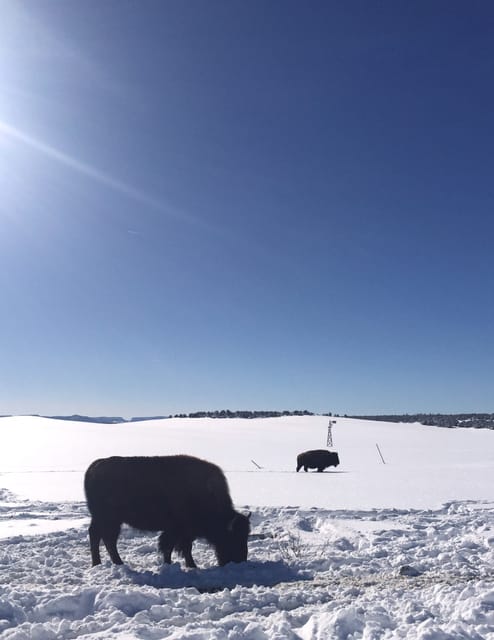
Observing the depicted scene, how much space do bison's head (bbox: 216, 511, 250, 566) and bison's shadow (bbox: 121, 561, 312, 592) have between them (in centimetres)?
23

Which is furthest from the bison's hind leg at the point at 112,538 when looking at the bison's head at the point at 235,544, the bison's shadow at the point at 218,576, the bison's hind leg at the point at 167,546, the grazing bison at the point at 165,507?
the bison's head at the point at 235,544

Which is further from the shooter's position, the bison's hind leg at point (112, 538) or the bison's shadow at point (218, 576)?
the bison's hind leg at point (112, 538)

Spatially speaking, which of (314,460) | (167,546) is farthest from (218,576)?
(314,460)

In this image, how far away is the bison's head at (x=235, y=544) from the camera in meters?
8.33

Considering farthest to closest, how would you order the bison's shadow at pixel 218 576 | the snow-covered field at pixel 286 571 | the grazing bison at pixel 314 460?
1. the grazing bison at pixel 314 460
2. the bison's shadow at pixel 218 576
3. the snow-covered field at pixel 286 571

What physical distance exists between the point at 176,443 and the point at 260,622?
3871 centimetres

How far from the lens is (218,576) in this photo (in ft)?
24.8

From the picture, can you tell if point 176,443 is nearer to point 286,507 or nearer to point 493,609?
point 286,507

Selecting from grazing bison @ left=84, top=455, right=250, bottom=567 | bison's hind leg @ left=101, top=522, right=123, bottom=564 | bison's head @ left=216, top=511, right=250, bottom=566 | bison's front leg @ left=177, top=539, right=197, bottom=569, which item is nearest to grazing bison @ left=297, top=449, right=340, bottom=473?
grazing bison @ left=84, top=455, right=250, bottom=567

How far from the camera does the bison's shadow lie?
7148mm

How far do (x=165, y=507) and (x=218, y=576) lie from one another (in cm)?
152

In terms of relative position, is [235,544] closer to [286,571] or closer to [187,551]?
[187,551]

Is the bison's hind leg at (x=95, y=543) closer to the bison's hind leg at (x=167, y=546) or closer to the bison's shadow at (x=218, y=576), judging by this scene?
the bison's shadow at (x=218, y=576)

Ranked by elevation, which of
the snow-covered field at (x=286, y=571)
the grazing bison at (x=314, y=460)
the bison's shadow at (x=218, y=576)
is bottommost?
the bison's shadow at (x=218, y=576)
